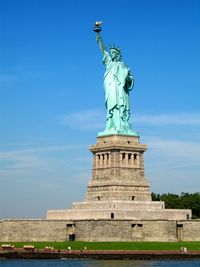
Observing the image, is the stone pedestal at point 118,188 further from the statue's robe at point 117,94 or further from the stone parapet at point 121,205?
the statue's robe at point 117,94

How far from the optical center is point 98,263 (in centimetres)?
5166

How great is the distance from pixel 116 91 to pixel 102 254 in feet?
65.0

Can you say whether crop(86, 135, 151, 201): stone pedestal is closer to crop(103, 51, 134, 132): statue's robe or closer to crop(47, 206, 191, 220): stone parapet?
crop(103, 51, 134, 132): statue's robe

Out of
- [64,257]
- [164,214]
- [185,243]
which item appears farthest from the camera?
[164,214]

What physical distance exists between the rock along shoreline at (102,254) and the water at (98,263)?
1583 millimetres

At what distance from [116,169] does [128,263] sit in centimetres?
1828

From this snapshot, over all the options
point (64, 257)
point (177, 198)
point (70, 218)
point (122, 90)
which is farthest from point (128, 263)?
point (177, 198)

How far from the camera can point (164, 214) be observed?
65938 millimetres

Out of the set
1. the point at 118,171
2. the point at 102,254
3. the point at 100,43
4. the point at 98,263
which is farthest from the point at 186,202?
the point at 98,263

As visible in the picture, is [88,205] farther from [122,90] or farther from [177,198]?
[177,198]

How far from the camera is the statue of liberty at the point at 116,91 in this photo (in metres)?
71.1

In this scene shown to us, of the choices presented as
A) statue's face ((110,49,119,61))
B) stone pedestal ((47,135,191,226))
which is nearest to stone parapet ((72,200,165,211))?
stone pedestal ((47,135,191,226))

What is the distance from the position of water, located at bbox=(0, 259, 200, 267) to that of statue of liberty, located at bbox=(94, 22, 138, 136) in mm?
19315

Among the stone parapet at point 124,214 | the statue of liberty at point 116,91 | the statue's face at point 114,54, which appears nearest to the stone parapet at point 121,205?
the stone parapet at point 124,214
